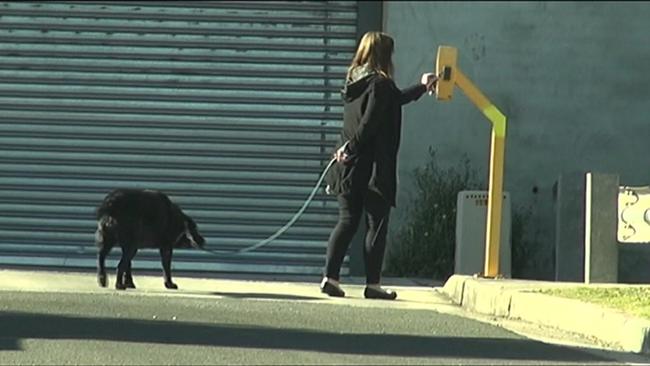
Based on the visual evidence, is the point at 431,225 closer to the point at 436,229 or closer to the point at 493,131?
the point at 436,229

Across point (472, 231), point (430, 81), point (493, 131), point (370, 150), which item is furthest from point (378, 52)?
point (472, 231)

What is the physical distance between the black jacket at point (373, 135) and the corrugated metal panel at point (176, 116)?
288 centimetres

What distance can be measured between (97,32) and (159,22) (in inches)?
24.4

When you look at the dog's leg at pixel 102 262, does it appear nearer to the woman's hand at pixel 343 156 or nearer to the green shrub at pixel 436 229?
the woman's hand at pixel 343 156

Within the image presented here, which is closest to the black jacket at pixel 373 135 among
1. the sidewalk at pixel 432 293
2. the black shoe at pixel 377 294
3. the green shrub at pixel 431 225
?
the black shoe at pixel 377 294

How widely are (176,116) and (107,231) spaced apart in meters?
2.85

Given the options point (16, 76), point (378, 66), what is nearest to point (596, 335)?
point (378, 66)

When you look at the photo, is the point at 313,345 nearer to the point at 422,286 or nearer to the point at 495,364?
the point at 495,364

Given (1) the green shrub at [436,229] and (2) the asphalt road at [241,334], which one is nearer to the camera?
(2) the asphalt road at [241,334]

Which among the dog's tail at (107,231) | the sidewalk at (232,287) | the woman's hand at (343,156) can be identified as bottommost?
the sidewalk at (232,287)

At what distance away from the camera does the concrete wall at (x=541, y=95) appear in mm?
12078

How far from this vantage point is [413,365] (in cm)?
654

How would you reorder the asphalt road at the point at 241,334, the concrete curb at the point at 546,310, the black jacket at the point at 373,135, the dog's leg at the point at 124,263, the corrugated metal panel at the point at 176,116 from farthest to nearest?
the corrugated metal panel at the point at 176,116, the dog's leg at the point at 124,263, the black jacket at the point at 373,135, the concrete curb at the point at 546,310, the asphalt road at the point at 241,334

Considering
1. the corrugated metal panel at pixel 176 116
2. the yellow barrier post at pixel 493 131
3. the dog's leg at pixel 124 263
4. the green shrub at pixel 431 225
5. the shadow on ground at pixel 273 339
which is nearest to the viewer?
the shadow on ground at pixel 273 339
